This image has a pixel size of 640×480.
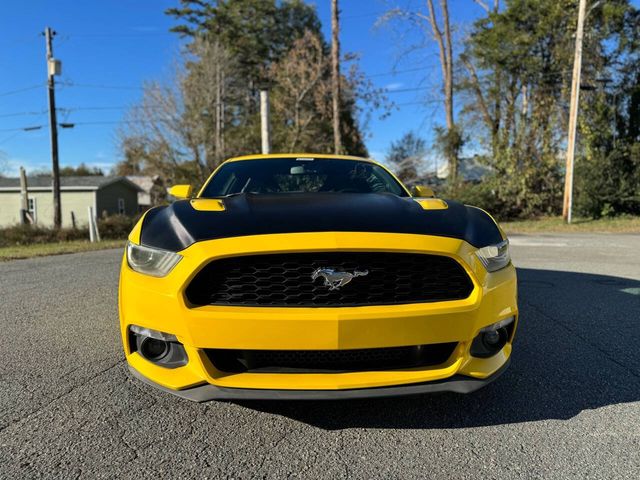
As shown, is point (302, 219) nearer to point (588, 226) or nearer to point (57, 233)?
point (57, 233)

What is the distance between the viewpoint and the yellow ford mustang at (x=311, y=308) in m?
2.09

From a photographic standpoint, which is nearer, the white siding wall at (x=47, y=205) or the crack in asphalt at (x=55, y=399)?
the crack in asphalt at (x=55, y=399)

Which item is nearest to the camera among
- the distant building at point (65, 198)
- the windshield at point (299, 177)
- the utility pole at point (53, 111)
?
the windshield at point (299, 177)

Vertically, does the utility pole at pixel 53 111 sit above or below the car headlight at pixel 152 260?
above

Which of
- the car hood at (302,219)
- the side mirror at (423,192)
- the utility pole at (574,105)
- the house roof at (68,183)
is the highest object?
the utility pole at (574,105)

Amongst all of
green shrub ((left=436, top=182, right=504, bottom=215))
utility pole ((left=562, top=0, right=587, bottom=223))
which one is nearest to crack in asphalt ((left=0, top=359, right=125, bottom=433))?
utility pole ((left=562, top=0, right=587, bottom=223))

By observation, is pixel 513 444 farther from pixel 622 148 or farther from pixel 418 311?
pixel 622 148

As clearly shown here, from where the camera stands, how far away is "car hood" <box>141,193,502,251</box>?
7.45 ft

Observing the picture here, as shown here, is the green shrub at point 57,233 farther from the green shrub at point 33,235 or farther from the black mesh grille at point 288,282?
the black mesh grille at point 288,282

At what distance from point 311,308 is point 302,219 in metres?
0.48

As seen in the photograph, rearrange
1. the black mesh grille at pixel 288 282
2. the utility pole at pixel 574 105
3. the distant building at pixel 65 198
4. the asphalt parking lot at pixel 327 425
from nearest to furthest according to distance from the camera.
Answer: the asphalt parking lot at pixel 327 425 → the black mesh grille at pixel 288 282 → the utility pole at pixel 574 105 → the distant building at pixel 65 198

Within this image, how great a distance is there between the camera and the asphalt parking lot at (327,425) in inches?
80.8

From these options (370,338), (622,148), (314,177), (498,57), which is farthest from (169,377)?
(498,57)

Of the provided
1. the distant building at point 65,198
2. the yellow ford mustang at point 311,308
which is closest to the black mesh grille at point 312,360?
the yellow ford mustang at point 311,308
